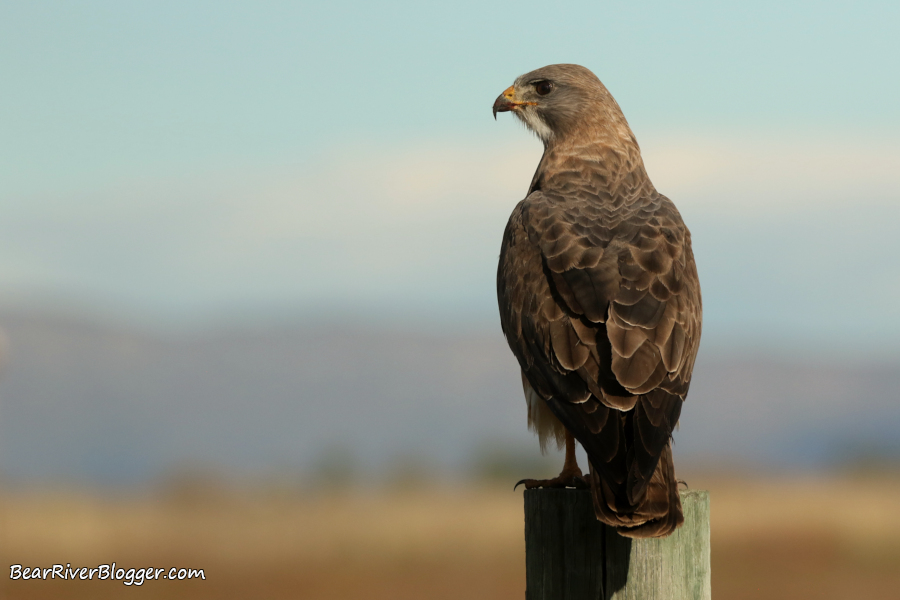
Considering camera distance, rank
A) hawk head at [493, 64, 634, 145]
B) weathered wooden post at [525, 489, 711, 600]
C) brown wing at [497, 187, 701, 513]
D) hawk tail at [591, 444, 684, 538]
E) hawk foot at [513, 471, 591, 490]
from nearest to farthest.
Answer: hawk tail at [591, 444, 684, 538] < weathered wooden post at [525, 489, 711, 600] < brown wing at [497, 187, 701, 513] < hawk foot at [513, 471, 591, 490] < hawk head at [493, 64, 634, 145]

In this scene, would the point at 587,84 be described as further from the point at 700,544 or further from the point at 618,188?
the point at 700,544

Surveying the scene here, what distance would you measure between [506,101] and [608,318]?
3289mm

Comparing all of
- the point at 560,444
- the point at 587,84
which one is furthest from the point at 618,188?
the point at 560,444

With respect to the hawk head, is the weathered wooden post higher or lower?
lower

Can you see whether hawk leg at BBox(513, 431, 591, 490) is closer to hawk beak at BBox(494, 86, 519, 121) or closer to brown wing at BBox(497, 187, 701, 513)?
brown wing at BBox(497, 187, 701, 513)

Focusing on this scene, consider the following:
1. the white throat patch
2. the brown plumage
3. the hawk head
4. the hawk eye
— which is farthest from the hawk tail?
the hawk eye

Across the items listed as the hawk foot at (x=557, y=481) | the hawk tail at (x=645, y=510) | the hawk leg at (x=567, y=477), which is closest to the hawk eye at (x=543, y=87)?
the hawk leg at (x=567, y=477)

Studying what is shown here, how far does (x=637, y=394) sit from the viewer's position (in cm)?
456

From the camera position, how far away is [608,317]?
486cm

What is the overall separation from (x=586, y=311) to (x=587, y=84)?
2884mm

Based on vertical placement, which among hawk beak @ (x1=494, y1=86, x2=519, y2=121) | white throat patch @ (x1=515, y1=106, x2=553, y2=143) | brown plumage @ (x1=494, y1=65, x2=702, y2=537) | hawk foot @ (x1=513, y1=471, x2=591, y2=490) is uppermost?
hawk beak @ (x1=494, y1=86, x2=519, y2=121)

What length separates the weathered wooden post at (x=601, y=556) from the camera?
4.11 meters

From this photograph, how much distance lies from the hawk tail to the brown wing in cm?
3

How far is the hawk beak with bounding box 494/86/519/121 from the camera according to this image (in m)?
7.63
